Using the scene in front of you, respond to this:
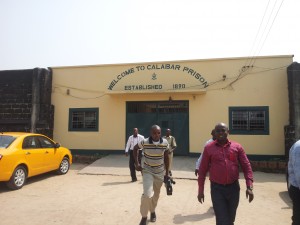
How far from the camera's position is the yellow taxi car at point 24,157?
7148 mm

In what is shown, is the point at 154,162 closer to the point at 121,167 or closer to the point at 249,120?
the point at 121,167

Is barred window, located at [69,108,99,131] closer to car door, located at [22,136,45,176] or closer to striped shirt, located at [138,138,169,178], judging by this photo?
car door, located at [22,136,45,176]

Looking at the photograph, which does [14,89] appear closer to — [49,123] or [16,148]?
[49,123]

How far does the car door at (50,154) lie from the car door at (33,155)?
19 cm

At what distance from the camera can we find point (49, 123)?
47.3ft

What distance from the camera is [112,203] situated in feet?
20.8

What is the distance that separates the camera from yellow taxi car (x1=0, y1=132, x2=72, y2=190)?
7.15m

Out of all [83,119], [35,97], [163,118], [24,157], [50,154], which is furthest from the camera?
[83,119]

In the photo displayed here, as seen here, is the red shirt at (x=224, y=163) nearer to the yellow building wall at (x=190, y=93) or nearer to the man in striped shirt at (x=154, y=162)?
the man in striped shirt at (x=154, y=162)

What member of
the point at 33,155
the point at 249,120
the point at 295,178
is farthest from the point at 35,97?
the point at 295,178

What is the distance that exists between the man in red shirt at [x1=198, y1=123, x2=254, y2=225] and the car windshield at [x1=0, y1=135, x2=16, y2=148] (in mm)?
6005

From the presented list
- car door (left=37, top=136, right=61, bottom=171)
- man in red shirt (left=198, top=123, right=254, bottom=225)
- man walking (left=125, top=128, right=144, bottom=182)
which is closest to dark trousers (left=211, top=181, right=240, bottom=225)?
man in red shirt (left=198, top=123, right=254, bottom=225)

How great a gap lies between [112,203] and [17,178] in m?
2.93

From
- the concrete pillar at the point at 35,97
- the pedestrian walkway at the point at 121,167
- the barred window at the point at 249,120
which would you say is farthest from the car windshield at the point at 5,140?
the barred window at the point at 249,120
